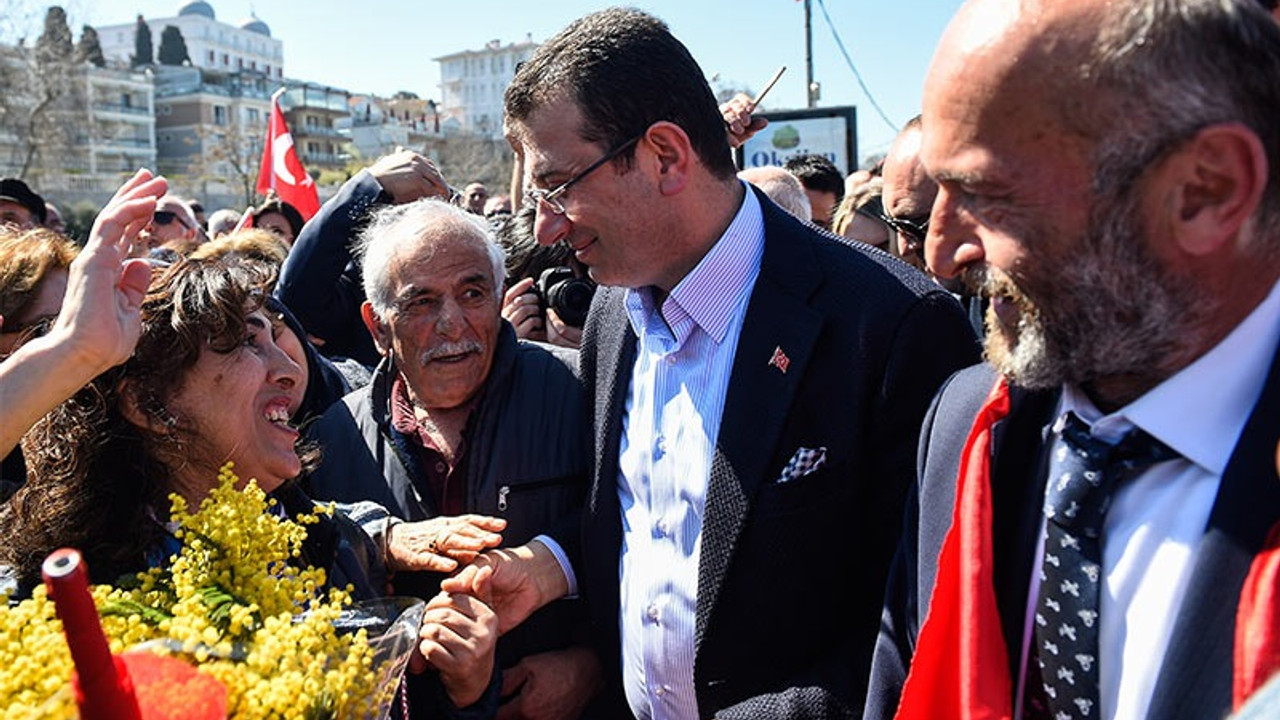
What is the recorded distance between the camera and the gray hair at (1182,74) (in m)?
1.38

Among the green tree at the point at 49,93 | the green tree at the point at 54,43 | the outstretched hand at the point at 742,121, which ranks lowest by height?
the outstretched hand at the point at 742,121

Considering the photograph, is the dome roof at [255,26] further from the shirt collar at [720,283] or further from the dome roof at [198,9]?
the shirt collar at [720,283]

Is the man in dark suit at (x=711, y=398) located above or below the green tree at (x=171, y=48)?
below

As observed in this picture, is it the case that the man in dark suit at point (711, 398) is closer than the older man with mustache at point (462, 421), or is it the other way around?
the man in dark suit at point (711, 398)

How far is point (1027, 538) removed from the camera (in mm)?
1661

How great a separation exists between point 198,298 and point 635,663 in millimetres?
1351

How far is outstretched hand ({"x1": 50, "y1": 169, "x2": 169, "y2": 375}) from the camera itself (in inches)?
73.3

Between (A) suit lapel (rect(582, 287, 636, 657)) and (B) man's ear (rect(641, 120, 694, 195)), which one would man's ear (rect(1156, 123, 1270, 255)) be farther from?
(A) suit lapel (rect(582, 287, 636, 657))

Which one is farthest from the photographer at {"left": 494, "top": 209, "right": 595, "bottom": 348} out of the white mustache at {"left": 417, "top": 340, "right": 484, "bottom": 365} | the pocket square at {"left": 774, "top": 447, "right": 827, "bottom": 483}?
the pocket square at {"left": 774, "top": 447, "right": 827, "bottom": 483}

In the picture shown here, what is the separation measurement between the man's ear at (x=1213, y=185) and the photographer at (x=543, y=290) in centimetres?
243

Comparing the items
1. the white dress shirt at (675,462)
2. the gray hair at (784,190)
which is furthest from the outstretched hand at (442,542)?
the gray hair at (784,190)

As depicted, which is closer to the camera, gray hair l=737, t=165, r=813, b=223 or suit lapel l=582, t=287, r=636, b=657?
suit lapel l=582, t=287, r=636, b=657

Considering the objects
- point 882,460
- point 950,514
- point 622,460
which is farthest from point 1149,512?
point 622,460

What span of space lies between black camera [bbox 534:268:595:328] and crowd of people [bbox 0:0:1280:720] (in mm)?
16
